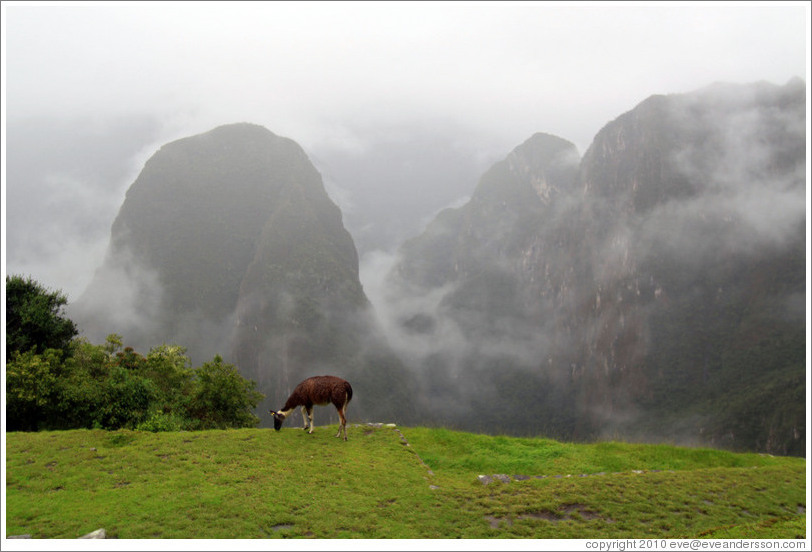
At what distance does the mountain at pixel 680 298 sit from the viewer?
12150cm

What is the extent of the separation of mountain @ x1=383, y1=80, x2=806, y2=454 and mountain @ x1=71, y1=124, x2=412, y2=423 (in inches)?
1870

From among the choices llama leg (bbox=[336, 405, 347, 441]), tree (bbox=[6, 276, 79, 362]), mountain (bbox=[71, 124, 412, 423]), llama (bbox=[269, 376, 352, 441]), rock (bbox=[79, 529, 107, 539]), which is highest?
mountain (bbox=[71, 124, 412, 423])

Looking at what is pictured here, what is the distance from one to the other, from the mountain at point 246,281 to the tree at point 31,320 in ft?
328

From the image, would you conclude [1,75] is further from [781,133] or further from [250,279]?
[781,133]

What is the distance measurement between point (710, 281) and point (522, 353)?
72.3m

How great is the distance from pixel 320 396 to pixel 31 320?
14774mm

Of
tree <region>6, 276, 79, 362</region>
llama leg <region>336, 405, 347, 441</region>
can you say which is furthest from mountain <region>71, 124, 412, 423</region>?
llama leg <region>336, 405, 347, 441</region>

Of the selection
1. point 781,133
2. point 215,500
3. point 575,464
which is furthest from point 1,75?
point 781,133

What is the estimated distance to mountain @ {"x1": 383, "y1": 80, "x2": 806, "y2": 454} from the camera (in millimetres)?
121500

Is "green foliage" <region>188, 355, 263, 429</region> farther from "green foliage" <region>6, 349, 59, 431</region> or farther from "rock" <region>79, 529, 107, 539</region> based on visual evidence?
"rock" <region>79, 529, 107, 539</region>

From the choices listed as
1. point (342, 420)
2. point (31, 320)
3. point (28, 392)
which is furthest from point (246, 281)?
point (342, 420)

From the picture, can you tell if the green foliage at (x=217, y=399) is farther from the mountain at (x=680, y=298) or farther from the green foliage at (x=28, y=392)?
the mountain at (x=680, y=298)

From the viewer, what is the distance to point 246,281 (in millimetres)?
163125

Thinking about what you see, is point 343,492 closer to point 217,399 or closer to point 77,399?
point 77,399
